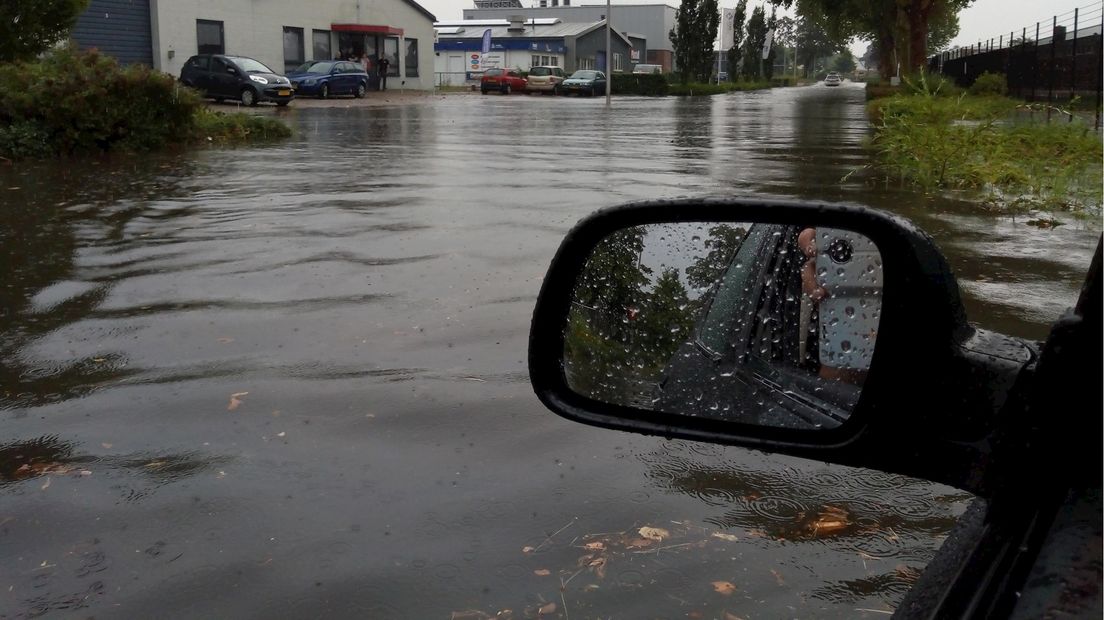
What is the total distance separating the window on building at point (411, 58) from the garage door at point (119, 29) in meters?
15.9

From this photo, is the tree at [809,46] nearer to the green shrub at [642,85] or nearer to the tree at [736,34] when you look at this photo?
the tree at [736,34]

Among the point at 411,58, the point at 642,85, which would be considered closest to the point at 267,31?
the point at 411,58

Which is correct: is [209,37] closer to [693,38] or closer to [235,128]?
[235,128]

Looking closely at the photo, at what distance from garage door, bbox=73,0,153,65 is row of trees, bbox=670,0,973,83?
23.3 m

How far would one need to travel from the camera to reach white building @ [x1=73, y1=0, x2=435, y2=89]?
3584cm

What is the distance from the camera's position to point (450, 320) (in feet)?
18.6

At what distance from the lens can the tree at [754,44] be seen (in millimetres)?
89000

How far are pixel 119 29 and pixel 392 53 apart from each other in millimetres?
15954

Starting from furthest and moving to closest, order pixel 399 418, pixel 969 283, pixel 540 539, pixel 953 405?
pixel 969 283 < pixel 399 418 < pixel 540 539 < pixel 953 405

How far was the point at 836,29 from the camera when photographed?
42.2 meters

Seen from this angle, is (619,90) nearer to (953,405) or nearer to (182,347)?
(182,347)

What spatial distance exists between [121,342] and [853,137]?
15903 mm

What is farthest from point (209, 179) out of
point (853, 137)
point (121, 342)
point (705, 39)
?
point (705, 39)

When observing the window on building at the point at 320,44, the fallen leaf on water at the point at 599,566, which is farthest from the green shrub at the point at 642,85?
the fallen leaf on water at the point at 599,566
